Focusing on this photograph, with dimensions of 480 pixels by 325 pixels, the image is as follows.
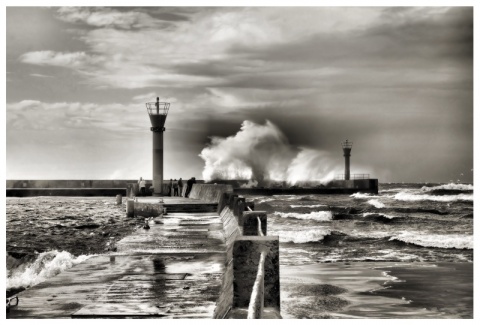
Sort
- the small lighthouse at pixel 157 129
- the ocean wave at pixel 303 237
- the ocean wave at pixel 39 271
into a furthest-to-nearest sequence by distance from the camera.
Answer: the small lighthouse at pixel 157 129 → the ocean wave at pixel 303 237 → the ocean wave at pixel 39 271

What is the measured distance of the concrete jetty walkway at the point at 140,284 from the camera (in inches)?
259

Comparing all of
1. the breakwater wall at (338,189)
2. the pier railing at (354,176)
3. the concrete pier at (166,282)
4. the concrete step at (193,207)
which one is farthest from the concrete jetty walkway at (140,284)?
the pier railing at (354,176)

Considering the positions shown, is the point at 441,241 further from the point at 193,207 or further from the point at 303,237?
the point at 193,207

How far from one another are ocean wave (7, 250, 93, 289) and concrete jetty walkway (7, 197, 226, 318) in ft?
4.62

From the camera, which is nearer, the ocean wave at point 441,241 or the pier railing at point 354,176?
the ocean wave at point 441,241

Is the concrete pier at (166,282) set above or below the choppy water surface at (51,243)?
above

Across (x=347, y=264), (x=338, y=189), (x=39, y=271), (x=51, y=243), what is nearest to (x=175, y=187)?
(x=51, y=243)

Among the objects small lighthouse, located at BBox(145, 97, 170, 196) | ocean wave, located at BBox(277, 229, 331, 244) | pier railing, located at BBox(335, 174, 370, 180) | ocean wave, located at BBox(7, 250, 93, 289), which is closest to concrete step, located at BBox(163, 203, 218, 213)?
ocean wave, located at BBox(277, 229, 331, 244)

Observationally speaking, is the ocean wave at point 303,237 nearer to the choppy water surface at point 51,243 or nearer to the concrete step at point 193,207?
the concrete step at point 193,207

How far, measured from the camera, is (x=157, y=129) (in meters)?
31.9

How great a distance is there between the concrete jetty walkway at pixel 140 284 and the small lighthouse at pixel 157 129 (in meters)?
20.0

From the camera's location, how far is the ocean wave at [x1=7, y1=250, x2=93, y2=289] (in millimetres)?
11875

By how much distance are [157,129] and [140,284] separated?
961 inches
